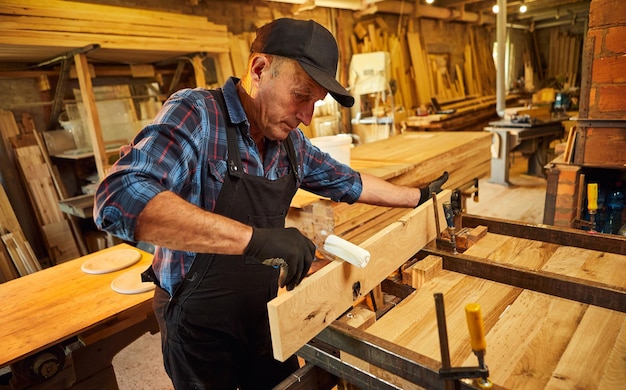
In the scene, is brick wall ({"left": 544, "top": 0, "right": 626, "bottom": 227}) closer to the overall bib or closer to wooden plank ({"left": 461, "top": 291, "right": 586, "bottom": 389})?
wooden plank ({"left": 461, "top": 291, "right": 586, "bottom": 389})

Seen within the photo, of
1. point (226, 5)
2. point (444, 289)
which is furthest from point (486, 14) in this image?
point (444, 289)

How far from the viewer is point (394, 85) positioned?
25.9ft

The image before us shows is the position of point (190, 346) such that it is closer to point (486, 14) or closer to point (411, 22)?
point (411, 22)

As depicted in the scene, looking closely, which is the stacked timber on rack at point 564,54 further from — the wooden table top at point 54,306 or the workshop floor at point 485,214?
the wooden table top at point 54,306

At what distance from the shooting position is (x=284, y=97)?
4.80ft

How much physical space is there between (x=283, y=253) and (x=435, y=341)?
62 centimetres

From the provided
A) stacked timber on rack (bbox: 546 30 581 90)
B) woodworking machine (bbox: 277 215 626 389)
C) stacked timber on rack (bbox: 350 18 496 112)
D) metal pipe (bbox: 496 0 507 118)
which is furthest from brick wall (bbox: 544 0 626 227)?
stacked timber on rack (bbox: 546 30 581 90)

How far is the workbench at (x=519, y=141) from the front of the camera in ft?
20.8

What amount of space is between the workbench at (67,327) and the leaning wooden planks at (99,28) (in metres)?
2.30

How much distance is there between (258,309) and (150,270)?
52 centimetres

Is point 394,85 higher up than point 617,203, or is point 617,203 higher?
point 394,85

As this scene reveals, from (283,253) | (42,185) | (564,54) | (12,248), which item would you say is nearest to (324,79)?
(283,253)

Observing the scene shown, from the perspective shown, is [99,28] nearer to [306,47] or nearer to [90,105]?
[90,105]

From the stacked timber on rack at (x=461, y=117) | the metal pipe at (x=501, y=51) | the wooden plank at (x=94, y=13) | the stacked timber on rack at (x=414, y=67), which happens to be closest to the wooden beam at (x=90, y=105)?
the wooden plank at (x=94, y=13)
